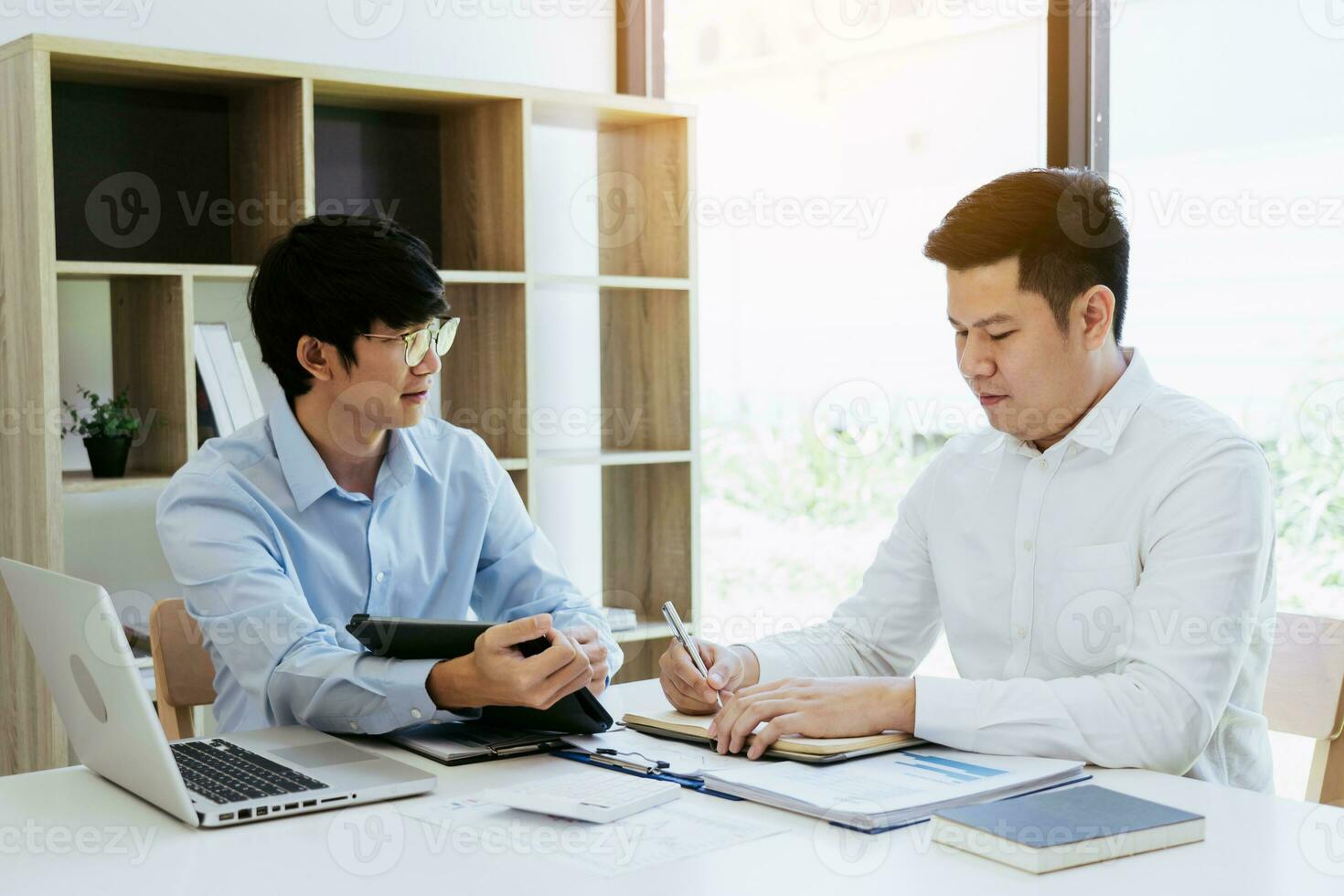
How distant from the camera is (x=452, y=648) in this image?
1708 mm

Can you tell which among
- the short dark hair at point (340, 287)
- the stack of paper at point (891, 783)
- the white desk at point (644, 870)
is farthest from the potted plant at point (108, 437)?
the stack of paper at point (891, 783)

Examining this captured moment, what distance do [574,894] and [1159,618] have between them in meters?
0.83

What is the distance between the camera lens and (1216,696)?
162cm

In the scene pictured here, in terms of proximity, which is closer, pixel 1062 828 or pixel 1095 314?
pixel 1062 828

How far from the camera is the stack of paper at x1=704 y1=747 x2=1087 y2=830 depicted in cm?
135

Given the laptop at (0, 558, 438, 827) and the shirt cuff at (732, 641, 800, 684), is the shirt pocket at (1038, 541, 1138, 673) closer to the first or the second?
the shirt cuff at (732, 641, 800, 684)

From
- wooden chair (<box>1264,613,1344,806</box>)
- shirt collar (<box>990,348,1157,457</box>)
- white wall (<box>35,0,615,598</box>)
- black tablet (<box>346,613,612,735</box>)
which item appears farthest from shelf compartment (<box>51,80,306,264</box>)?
wooden chair (<box>1264,613,1344,806</box>)

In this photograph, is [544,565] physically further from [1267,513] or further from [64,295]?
[64,295]

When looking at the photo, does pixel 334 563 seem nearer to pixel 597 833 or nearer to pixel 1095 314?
pixel 597 833

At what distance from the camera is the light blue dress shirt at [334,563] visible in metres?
1.76

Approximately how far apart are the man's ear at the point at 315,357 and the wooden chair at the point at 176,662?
41 cm

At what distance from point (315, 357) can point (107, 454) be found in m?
0.89

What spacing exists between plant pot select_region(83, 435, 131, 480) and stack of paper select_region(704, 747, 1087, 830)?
180cm

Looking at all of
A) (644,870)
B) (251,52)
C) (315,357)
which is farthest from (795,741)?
(251,52)
